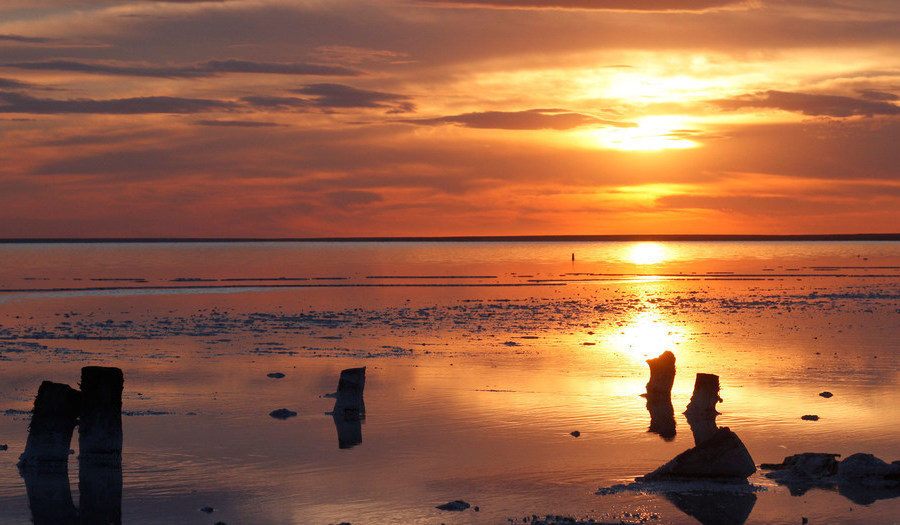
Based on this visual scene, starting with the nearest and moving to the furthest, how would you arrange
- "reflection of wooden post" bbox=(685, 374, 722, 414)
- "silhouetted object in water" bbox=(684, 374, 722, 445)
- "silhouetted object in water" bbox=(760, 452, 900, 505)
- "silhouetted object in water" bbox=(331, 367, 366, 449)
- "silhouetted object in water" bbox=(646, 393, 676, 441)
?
"silhouetted object in water" bbox=(760, 452, 900, 505) < "silhouetted object in water" bbox=(646, 393, 676, 441) < "silhouetted object in water" bbox=(684, 374, 722, 445) < "reflection of wooden post" bbox=(685, 374, 722, 414) < "silhouetted object in water" bbox=(331, 367, 366, 449)

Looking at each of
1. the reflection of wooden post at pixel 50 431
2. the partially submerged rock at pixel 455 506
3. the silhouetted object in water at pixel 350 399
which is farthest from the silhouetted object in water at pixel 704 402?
the reflection of wooden post at pixel 50 431

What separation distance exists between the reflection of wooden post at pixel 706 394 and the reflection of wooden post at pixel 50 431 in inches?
524

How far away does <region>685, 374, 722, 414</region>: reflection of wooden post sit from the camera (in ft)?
75.3

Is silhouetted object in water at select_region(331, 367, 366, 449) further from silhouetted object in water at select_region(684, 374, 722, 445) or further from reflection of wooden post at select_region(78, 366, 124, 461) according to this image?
silhouetted object in water at select_region(684, 374, 722, 445)

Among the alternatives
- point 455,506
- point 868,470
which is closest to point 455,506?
point 455,506

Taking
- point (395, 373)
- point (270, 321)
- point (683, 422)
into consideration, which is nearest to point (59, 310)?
point (270, 321)

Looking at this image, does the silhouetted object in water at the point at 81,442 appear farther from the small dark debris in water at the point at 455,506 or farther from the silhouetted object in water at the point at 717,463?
the silhouetted object in water at the point at 717,463

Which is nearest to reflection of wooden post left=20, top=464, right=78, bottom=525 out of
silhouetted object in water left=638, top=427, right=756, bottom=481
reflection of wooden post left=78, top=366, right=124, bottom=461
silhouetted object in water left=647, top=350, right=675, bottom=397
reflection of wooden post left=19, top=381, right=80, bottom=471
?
reflection of wooden post left=19, top=381, right=80, bottom=471

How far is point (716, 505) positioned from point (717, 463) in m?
1.22

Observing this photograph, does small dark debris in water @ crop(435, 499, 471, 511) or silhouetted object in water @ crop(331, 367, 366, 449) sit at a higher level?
silhouetted object in water @ crop(331, 367, 366, 449)

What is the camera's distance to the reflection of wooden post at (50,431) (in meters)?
18.2

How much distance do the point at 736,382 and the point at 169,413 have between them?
14913 mm

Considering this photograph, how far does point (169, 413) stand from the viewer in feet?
76.4

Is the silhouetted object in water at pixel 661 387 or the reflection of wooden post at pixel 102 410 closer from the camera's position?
the reflection of wooden post at pixel 102 410
